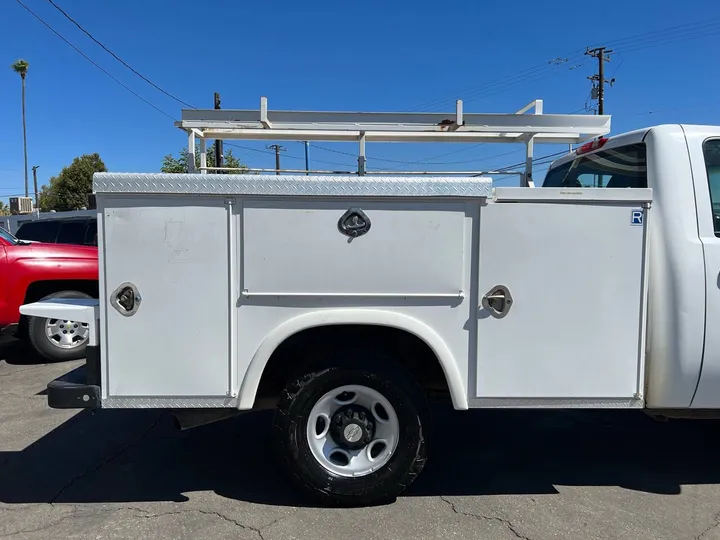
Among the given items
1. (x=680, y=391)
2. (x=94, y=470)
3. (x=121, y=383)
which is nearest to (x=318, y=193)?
(x=121, y=383)

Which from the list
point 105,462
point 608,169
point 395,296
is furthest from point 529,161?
point 105,462

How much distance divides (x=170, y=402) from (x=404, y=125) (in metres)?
2.28

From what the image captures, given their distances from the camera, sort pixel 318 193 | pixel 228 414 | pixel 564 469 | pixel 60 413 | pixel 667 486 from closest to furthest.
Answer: pixel 318 193, pixel 228 414, pixel 667 486, pixel 564 469, pixel 60 413

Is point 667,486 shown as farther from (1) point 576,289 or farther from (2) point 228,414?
(2) point 228,414

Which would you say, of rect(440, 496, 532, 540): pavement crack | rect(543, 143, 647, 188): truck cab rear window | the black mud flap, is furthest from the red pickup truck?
rect(543, 143, 647, 188): truck cab rear window

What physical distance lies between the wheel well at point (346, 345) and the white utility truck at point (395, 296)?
7cm

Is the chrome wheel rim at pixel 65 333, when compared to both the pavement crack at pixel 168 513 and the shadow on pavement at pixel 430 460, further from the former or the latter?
the pavement crack at pixel 168 513

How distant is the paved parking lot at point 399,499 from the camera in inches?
117

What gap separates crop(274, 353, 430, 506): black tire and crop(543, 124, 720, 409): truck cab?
1.38 meters

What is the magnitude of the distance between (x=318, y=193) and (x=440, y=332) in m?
1.03

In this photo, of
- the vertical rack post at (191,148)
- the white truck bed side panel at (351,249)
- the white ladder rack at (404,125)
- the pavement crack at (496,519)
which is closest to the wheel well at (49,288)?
the vertical rack post at (191,148)

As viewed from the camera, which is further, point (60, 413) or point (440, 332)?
point (60, 413)

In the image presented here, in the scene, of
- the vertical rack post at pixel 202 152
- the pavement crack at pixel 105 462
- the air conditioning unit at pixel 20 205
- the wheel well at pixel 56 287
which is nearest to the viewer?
the pavement crack at pixel 105 462

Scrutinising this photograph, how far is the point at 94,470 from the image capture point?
370 cm
